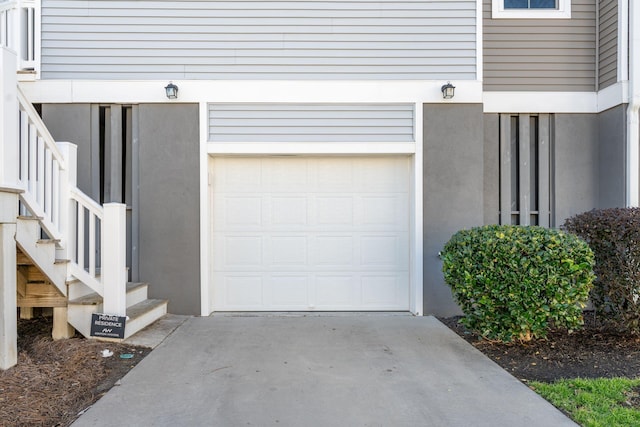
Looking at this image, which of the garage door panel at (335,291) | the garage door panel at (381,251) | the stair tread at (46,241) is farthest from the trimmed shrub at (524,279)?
the stair tread at (46,241)

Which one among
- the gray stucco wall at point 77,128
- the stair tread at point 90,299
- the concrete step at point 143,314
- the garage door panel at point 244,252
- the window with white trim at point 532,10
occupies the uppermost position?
the window with white trim at point 532,10

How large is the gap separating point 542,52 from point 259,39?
158 inches

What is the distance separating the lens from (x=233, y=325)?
207 inches

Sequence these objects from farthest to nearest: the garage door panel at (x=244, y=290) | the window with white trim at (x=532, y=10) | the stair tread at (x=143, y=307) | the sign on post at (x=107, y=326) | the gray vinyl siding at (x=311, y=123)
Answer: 1. the window with white trim at (x=532, y=10)
2. the garage door panel at (x=244, y=290)
3. the gray vinyl siding at (x=311, y=123)
4. the stair tread at (x=143, y=307)
5. the sign on post at (x=107, y=326)

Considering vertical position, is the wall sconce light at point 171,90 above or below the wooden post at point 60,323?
above

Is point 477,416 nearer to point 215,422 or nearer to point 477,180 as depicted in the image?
point 215,422

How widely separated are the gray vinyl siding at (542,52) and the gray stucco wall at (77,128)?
18.1ft

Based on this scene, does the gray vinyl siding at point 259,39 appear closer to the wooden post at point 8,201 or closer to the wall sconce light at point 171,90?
the wall sconce light at point 171,90

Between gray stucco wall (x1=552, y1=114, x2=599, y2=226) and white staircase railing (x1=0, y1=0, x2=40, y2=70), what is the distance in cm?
718

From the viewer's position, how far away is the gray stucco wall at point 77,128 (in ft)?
18.4

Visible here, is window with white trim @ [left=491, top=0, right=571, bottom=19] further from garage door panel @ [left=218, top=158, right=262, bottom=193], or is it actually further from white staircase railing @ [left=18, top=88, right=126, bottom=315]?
white staircase railing @ [left=18, top=88, right=126, bottom=315]

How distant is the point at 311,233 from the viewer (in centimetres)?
593

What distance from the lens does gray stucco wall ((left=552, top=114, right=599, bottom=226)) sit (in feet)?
20.4

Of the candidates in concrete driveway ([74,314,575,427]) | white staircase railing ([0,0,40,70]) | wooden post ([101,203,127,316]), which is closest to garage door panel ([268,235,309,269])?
concrete driveway ([74,314,575,427])
